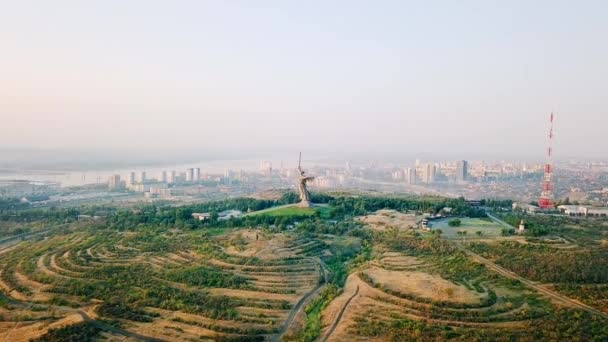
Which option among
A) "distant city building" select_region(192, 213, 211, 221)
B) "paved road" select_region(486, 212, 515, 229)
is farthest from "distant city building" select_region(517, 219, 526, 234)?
"distant city building" select_region(192, 213, 211, 221)

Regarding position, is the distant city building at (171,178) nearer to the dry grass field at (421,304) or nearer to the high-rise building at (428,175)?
the high-rise building at (428,175)

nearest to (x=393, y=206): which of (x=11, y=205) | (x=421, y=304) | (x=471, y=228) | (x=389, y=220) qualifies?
(x=389, y=220)

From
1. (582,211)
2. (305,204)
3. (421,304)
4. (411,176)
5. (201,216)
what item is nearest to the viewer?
(421,304)

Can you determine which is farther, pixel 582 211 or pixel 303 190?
pixel 303 190

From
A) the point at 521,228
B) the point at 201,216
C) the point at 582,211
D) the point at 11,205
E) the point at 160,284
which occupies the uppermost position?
the point at 582,211

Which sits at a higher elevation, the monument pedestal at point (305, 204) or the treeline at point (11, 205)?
the monument pedestal at point (305, 204)

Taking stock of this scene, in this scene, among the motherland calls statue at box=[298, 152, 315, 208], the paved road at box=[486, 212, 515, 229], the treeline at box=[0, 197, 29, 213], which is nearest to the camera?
the paved road at box=[486, 212, 515, 229]

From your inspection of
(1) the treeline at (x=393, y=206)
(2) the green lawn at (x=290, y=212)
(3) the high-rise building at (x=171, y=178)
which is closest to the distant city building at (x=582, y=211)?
(1) the treeline at (x=393, y=206)

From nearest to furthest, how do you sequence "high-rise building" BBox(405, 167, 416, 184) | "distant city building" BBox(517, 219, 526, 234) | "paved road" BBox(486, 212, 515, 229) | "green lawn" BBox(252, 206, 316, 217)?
"distant city building" BBox(517, 219, 526, 234)
"paved road" BBox(486, 212, 515, 229)
"green lawn" BBox(252, 206, 316, 217)
"high-rise building" BBox(405, 167, 416, 184)

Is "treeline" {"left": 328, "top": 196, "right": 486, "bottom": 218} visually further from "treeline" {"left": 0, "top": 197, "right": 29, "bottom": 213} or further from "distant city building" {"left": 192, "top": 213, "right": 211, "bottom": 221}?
"treeline" {"left": 0, "top": 197, "right": 29, "bottom": 213}

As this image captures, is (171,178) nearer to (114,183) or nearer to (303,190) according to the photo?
(114,183)
